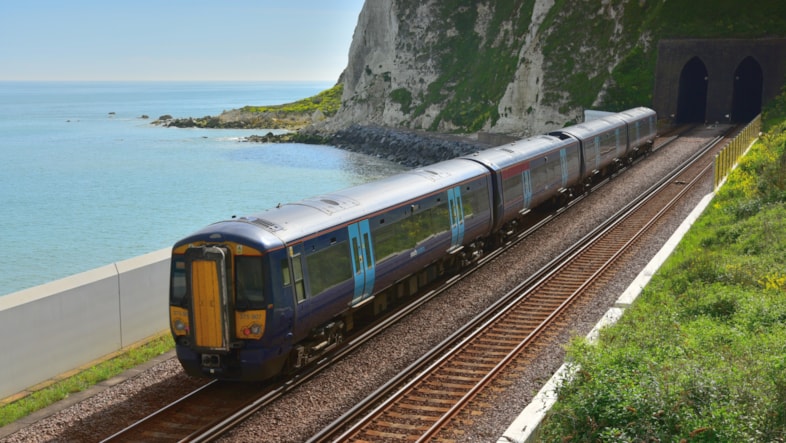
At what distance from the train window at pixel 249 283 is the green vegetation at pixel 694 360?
5.45 m

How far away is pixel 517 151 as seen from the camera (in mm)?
27625

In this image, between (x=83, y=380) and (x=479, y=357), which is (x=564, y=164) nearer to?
(x=479, y=357)

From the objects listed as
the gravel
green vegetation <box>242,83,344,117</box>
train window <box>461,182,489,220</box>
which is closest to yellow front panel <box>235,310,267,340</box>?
the gravel

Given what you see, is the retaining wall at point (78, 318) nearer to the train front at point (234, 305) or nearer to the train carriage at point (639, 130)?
the train front at point (234, 305)

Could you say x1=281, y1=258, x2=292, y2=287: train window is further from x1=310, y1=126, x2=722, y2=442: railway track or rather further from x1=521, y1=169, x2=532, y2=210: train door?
x1=521, y1=169, x2=532, y2=210: train door

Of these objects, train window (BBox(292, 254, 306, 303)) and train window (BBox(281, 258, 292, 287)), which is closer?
train window (BBox(281, 258, 292, 287))

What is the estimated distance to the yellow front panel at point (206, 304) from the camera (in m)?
14.1

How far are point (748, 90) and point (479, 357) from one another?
2599 inches

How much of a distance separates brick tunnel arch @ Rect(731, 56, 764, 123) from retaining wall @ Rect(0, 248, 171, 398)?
215ft

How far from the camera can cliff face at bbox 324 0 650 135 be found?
72.8 metres

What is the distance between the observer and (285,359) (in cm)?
1487

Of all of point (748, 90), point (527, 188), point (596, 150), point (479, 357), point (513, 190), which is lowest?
point (479, 357)

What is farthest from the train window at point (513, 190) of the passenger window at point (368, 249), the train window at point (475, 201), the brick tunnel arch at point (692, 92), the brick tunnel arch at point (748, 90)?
the brick tunnel arch at point (748, 90)

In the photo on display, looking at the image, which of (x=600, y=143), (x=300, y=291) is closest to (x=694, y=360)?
(x=300, y=291)
